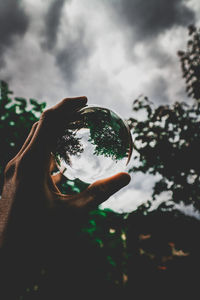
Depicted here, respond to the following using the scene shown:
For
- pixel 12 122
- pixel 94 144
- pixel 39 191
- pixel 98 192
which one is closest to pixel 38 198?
pixel 39 191

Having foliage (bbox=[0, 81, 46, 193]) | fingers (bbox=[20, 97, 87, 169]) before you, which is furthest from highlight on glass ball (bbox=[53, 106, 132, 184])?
foliage (bbox=[0, 81, 46, 193])

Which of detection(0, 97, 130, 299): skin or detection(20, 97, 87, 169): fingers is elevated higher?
detection(20, 97, 87, 169): fingers

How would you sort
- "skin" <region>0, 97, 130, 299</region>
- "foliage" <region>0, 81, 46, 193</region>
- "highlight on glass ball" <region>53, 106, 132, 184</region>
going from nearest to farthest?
"skin" <region>0, 97, 130, 299</region> < "highlight on glass ball" <region>53, 106, 132, 184</region> < "foliage" <region>0, 81, 46, 193</region>

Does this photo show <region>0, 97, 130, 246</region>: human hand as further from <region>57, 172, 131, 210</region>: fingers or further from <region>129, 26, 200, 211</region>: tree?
<region>129, 26, 200, 211</region>: tree

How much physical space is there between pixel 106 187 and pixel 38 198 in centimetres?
60

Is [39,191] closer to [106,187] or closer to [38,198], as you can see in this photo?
[38,198]

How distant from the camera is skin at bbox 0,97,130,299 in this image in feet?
4.50

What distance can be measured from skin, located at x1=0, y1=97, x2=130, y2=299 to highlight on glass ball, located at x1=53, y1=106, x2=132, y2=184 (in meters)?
0.11

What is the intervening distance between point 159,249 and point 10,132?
3.96 m

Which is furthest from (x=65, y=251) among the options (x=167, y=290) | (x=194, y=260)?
(x=167, y=290)

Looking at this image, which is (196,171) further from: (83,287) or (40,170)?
(40,170)

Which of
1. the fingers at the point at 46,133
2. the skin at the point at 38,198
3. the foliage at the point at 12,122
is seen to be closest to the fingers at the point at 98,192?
the skin at the point at 38,198

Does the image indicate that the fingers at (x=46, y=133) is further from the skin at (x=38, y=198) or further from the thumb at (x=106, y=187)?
the thumb at (x=106, y=187)

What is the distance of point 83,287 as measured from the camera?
3.20 metres
